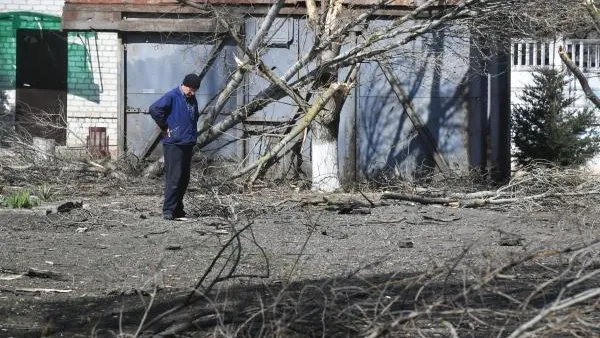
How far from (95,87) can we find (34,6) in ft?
10.8

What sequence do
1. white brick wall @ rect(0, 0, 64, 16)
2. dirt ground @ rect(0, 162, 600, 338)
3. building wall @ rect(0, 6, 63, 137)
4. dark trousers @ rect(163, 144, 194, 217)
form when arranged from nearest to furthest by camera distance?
dirt ground @ rect(0, 162, 600, 338)
dark trousers @ rect(163, 144, 194, 217)
building wall @ rect(0, 6, 63, 137)
white brick wall @ rect(0, 0, 64, 16)

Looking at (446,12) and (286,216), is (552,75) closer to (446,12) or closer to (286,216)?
(446,12)

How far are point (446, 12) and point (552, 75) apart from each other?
19.4 feet

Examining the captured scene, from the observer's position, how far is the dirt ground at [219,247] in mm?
5348

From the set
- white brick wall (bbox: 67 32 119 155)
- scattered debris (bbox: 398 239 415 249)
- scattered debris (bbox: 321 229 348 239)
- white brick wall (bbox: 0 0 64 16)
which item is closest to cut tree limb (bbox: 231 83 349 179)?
scattered debris (bbox: 321 229 348 239)

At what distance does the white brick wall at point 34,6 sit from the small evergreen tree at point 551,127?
9561 mm

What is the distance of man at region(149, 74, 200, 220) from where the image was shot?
33.5 feet

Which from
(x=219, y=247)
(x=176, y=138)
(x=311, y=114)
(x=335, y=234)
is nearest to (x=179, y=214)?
(x=176, y=138)

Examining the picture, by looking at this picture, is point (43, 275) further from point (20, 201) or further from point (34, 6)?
point (34, 6)

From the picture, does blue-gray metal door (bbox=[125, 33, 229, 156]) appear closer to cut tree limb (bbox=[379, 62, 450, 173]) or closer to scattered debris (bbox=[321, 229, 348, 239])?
cut tree limb (bbox=[379, 62, 450, 173])

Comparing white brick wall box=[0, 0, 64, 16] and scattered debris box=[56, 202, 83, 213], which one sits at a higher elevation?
white brick wall box=[0, 0, 64, 16]

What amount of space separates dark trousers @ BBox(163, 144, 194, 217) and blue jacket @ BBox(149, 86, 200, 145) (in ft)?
0.27

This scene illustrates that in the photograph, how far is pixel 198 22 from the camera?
1509 centimetres

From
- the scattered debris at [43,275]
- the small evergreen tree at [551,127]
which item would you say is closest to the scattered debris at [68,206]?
the scattered debris at [43,275]
